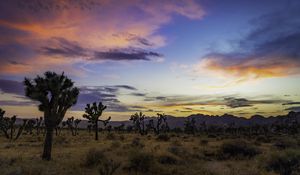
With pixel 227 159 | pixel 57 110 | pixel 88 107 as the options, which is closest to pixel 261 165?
pixel 227 159

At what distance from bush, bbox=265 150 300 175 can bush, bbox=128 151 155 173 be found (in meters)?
6.59

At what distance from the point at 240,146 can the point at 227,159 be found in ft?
8.23

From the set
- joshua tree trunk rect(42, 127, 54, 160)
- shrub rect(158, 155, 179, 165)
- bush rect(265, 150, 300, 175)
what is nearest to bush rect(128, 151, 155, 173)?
shrub rect(158, 155, 179, 165)

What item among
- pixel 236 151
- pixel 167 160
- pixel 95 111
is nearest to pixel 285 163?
pixel 167 160

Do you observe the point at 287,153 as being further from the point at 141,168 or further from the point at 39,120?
the point at 39,120

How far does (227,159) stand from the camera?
23.9 m

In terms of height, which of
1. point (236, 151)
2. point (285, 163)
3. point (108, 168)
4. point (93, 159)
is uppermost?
point (93, 159)

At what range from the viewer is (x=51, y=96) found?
23156 mm

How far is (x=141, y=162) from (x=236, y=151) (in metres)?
10.9

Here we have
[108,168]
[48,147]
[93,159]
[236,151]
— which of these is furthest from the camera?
[236,151]

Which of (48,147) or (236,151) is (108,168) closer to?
(48,147)

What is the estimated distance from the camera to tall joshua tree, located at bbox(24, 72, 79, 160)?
2248 centimetres

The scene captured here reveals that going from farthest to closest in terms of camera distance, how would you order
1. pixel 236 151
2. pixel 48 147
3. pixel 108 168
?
pixel 236 151 → pixel 48 147 → pixel 108 168

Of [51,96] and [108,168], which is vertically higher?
[51,96]
